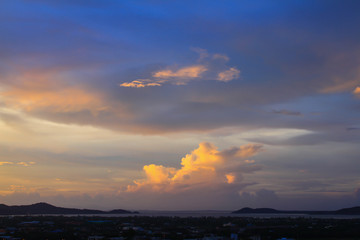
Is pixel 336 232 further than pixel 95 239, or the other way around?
pixel 336 232

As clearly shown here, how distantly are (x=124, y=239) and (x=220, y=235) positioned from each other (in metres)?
25.8

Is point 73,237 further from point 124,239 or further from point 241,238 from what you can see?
point 241,238

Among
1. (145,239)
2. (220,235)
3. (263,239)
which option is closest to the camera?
(145,239)

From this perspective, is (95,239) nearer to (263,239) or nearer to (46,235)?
(46,235)

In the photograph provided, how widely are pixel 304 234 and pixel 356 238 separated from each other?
12.2m

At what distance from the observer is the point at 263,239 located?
279 ft

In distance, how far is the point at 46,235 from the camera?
87312 millimetres

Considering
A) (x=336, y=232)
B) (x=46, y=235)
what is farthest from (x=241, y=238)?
(x=46, y=235)

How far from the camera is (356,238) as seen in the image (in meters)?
85.8

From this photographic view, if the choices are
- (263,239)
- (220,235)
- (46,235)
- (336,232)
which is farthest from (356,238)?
(46,235)

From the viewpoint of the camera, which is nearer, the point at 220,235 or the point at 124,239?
the point at 124,239

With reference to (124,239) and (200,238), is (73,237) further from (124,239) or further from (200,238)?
(200,238)

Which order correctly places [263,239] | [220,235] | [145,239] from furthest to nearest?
1. [220,235]
2. [263,239]
3. [145,239]

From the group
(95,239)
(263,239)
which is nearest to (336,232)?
(263,239)
